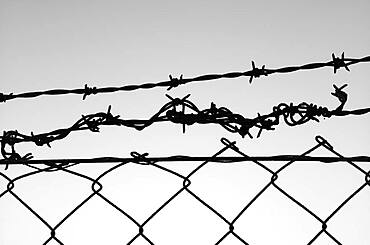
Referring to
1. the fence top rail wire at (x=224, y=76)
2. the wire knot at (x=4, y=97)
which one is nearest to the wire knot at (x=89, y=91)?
the fence top rail wire at (x=224, y=76)

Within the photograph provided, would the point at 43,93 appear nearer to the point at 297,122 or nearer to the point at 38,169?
the point at 38,169

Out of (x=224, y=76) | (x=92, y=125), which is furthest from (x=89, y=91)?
(x=224, y=76)

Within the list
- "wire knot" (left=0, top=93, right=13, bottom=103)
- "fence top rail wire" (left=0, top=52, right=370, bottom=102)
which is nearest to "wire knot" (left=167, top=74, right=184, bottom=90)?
"fence top rail wire" (left=0, top=52, right=370, bottom=102)

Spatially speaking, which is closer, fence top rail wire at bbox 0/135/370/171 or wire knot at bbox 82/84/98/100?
fence top rail wire at bbox 0/135/370/171

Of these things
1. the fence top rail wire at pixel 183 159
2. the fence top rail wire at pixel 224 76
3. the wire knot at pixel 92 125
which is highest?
the fence top rail wire at pixel 224 76

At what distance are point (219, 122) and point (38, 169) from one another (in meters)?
0.23

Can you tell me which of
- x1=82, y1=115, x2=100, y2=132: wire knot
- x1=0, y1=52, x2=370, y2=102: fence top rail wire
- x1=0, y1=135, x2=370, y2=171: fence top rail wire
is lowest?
x1=0, y1=135, x2=370, y2=171: fence top rail wire

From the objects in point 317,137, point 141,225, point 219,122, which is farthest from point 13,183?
point 317,137

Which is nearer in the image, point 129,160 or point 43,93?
point 129,160

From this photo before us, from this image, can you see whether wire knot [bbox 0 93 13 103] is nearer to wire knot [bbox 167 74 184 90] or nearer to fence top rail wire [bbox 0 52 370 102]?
fence top rail wire [bbox 0 52 370 102]

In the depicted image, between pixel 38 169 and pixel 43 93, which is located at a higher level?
pixel 43 93

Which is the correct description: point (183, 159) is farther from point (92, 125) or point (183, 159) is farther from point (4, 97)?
point (4, 97)

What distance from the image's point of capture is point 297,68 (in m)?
0.76

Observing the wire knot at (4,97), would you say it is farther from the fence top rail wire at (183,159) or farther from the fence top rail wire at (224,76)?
the fence top rail wire at (183,159)
